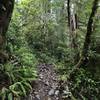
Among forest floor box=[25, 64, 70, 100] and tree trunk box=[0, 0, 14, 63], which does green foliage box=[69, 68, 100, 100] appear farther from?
tree trunk box=[0, 0, 14, 63]

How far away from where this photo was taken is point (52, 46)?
47.8 feet

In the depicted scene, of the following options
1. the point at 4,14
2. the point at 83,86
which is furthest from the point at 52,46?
the point at 4,14

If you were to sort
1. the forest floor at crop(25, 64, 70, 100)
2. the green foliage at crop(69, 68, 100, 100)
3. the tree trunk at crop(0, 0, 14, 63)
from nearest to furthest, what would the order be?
the tree trunk at crop(0, 0, 14, 63) < the forest floor at crop(25, 64, 70, 100) < the green foliage at crop(69, 68, 100, 100)

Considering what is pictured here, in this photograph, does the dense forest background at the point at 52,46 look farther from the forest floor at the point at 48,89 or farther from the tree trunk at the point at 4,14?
the forest floor at the point at 48,89

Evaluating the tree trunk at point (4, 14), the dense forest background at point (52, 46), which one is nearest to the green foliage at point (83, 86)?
the dense forest background at point (52, 46)

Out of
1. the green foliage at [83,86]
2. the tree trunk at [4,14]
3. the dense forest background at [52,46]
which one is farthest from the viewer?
the green foliage at [83,86]

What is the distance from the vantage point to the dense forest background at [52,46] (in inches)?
283

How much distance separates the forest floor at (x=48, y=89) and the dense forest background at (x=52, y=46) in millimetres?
163

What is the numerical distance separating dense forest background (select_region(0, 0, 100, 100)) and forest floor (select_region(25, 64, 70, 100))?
0.16 meters

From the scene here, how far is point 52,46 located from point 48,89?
6.79 metres

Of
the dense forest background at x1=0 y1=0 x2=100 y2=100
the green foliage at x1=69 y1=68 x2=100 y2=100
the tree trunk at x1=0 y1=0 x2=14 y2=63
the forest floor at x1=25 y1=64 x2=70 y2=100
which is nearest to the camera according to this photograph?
the tree trunk at x1=0 y1=0 x2=14 y2=63

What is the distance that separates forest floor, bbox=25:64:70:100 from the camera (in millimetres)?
7500

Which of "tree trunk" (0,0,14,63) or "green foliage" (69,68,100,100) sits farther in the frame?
"green foliage" (69,68,100,100)

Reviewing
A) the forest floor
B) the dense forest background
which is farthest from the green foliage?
the forest floor
